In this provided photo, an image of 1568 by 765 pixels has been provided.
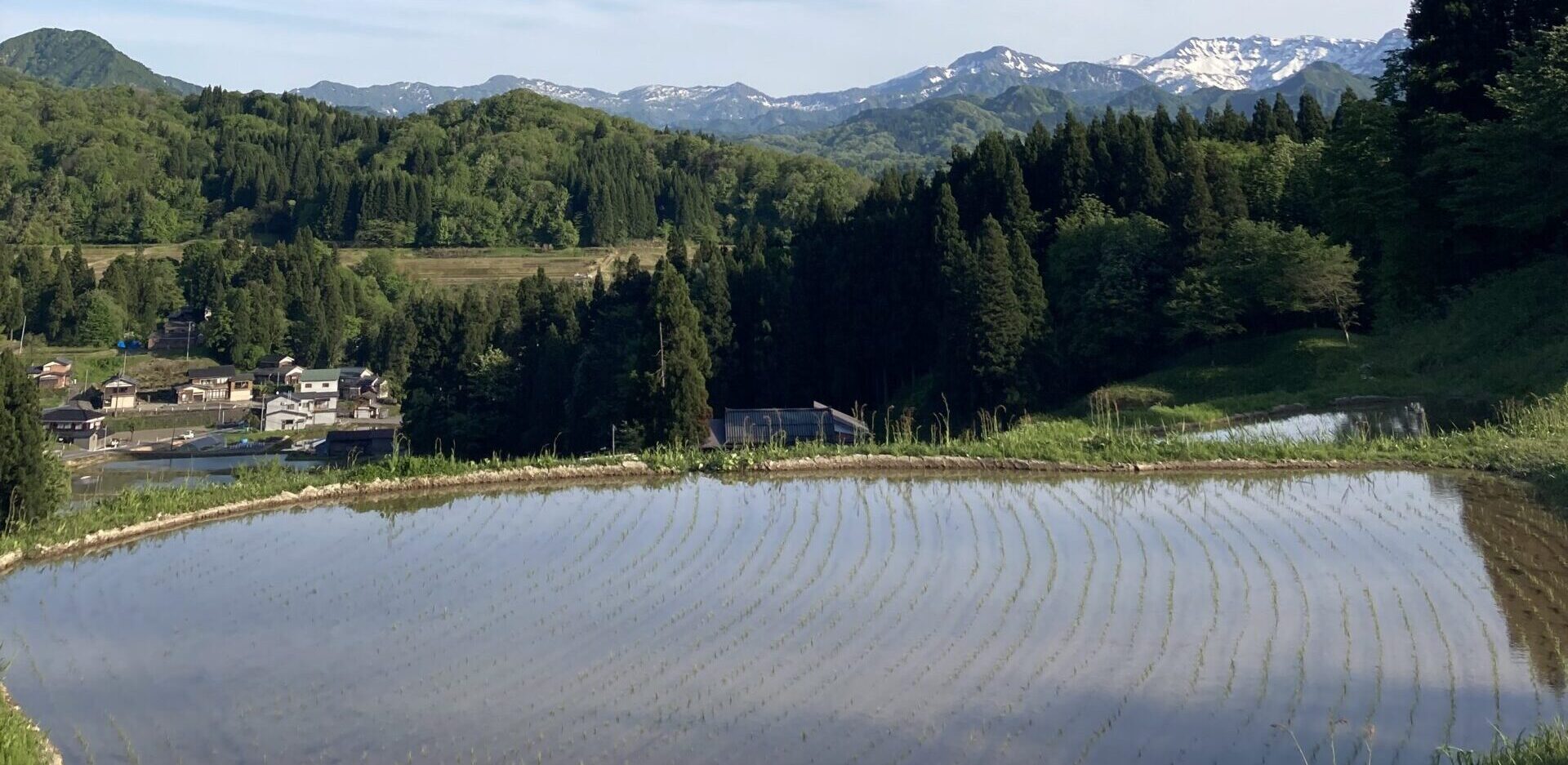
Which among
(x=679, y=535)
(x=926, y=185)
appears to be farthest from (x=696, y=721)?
(x=926, y=185)

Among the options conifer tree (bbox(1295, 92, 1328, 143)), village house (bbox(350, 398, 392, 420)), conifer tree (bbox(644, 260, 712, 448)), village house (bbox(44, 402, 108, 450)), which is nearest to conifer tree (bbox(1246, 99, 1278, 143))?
conifer tree (bbox(1295, 92, 1328, 143))

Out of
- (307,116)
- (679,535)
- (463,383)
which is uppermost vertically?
(307,116)

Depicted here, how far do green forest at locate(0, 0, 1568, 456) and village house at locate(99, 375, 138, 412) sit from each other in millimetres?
10444

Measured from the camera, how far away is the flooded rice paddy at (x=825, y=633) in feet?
19.5

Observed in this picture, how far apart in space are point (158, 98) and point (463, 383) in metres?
115

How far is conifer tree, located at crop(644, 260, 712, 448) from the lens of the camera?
29922 mm

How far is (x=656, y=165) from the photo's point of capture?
4751 inches

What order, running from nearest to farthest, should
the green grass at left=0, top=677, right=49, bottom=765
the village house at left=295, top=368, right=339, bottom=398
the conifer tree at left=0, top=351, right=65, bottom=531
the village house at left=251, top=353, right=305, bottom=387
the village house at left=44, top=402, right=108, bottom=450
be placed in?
the green grass at left=0, top=677, right=49, bottom=765 < the conifer tree at left=0, top=351, right=65, bottom=531 < the village house at left=44, top=402, right=108, bottom=450 < the village house at left=295, top=368, right=339, bottom=398 < the village house at left=251, top=353, right=305, bottom=387

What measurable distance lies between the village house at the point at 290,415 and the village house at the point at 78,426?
336 inches

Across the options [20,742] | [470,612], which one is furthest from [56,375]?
[20,742]

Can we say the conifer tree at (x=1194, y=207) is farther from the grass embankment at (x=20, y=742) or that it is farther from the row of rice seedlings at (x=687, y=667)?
the grass embankment at (x=20, y=742)

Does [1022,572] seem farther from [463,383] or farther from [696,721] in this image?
[463,383]

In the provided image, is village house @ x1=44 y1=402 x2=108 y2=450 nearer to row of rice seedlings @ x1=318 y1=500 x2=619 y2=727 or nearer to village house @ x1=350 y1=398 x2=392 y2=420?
village house @ x1=350 y1=398 x2=392 y2=420

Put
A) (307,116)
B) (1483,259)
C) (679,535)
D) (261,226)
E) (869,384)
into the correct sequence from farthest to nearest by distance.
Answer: (307,116) < (261,226) < (869,384) < (1483,259) < (679,535)
